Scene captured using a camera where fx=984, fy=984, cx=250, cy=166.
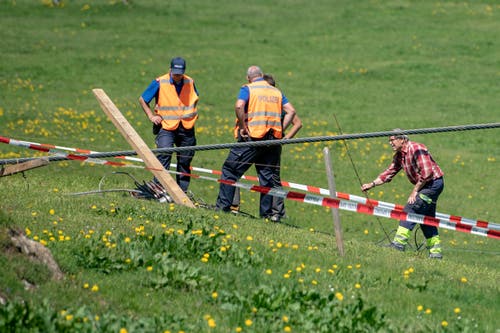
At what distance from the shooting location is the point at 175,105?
526 inches

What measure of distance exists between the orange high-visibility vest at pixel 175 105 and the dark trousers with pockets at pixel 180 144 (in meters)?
0.09

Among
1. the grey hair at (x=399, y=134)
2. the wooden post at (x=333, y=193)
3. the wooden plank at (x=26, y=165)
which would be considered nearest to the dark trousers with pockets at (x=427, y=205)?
the grey hair at (x=399, y=134)

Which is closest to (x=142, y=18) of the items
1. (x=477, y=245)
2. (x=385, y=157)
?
(x=385, y=157)

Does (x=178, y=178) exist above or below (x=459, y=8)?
below

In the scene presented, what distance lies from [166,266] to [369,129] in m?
16.0

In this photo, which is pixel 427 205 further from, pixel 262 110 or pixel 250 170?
pixel 250 170

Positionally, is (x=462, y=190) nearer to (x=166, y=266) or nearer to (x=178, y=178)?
(x=178, y=178)

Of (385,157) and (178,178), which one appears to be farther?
(385,157)

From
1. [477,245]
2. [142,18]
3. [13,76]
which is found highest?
[142,18]

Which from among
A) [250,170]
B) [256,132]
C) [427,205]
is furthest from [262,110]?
[250,170]

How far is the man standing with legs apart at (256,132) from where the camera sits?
12461 mm

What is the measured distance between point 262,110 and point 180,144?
1.54m

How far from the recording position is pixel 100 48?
32.6 m

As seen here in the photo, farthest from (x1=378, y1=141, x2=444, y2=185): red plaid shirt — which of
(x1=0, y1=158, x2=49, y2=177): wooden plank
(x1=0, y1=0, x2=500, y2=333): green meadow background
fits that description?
(x1=0, y1=158, x2=49, y2=177): wooden plank
